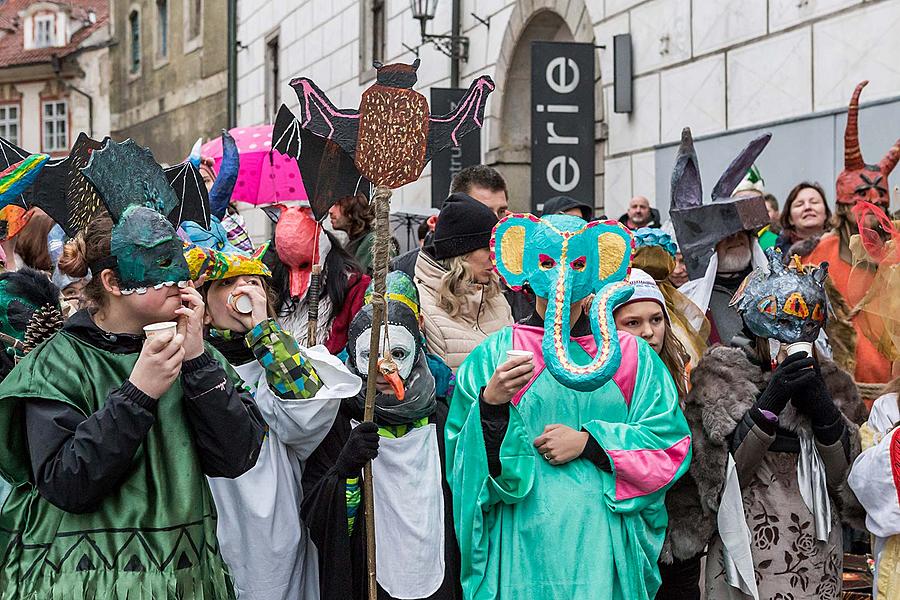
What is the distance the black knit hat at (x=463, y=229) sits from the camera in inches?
199

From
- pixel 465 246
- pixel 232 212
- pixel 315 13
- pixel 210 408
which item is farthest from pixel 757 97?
pixel 315 13

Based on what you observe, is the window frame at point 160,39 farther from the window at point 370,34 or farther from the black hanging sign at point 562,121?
the black hanging sign at point 562,121

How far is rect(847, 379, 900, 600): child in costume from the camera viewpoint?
393 centimetres

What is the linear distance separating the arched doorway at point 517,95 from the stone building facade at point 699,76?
0.01 m

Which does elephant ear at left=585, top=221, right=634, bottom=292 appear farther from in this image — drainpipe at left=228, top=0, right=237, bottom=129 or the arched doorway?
drainpipe at left=228, top=0, right=237, bottom=129

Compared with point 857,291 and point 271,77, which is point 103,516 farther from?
point 271,77

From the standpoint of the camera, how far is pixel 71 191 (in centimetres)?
336

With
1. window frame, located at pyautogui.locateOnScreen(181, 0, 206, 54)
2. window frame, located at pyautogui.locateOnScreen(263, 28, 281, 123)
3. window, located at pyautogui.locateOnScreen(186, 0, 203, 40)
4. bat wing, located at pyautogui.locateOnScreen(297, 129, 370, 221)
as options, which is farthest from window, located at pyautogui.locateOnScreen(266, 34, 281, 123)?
bat wing, located at pyautogui.locateOnScreen(297, 129, 370, 221)

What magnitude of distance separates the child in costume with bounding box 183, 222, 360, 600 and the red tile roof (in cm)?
4019

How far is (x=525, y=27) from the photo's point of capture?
1355cm

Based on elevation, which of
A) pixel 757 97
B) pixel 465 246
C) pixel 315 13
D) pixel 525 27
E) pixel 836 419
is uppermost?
pixel 315 13

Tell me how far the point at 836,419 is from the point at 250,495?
1859 mm

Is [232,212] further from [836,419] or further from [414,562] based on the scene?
[836,419]

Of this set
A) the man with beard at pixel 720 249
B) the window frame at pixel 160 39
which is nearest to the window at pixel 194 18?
the window frame at pixel 160 39
